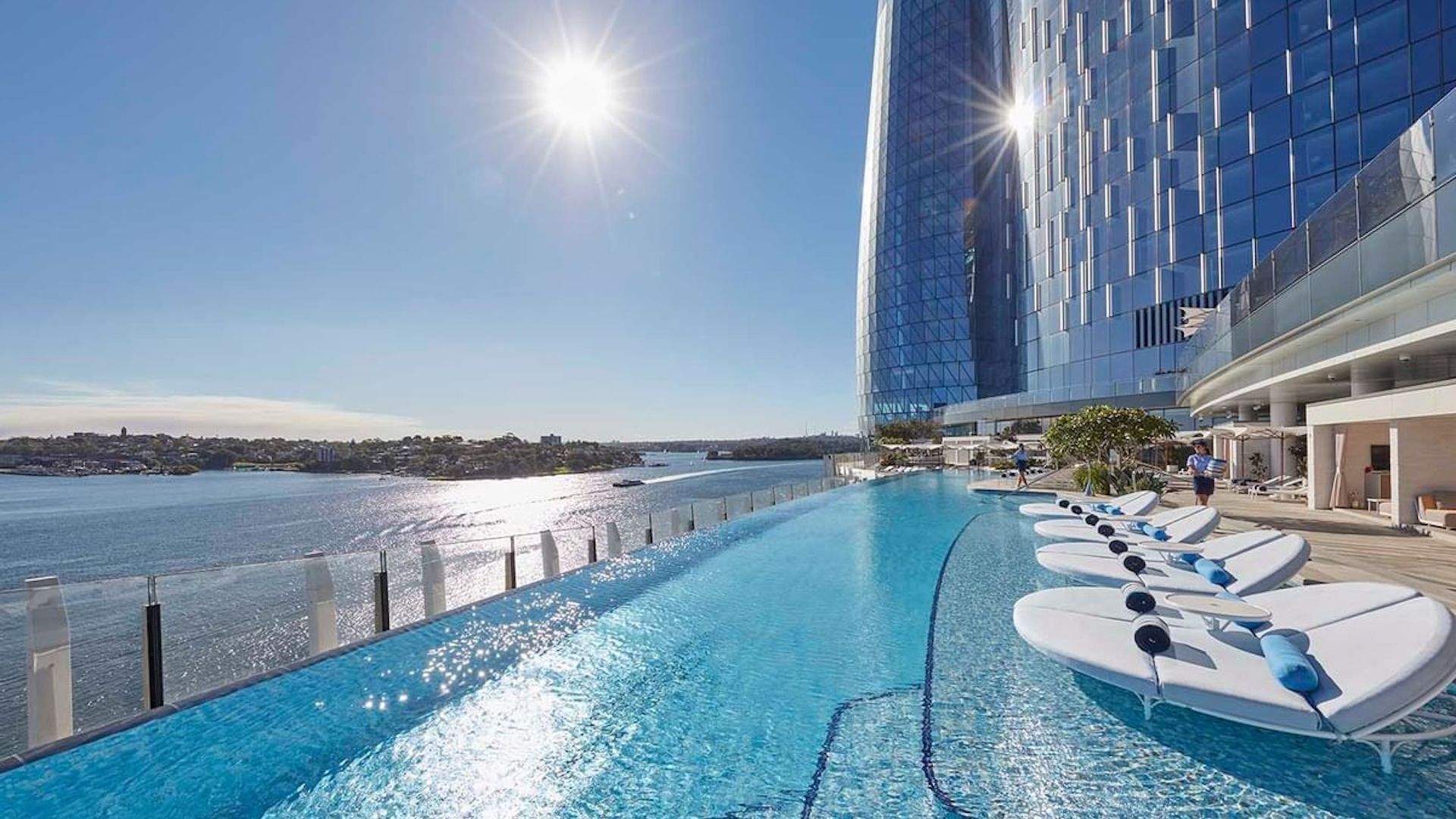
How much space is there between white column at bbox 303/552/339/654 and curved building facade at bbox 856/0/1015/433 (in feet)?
187

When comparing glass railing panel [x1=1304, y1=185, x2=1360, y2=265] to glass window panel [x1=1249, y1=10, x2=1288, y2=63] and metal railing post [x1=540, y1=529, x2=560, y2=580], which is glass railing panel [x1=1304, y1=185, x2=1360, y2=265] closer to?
metal railing post [x1=540, y1=529, x2=560, y2=580]

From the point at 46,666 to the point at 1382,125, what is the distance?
112 feet

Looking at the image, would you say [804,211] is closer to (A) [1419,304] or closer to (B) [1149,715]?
(A) [1419,304]

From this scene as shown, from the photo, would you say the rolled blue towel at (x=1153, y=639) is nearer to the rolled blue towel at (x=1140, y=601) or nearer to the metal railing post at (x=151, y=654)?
the rolled blue towel at (x=1140, y=601)

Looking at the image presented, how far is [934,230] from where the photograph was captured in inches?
2381

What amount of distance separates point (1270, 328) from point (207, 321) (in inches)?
1155

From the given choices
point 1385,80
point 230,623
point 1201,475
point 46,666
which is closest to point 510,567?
point 230,623

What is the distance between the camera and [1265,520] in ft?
34.5

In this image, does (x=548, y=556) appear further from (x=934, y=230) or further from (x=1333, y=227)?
Result: (x=934, y=230)

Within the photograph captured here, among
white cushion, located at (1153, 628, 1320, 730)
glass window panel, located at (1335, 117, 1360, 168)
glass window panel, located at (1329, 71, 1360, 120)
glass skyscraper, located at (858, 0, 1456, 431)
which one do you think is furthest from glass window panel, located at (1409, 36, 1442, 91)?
white cushion, located at (1153, 628, 1320, 730)

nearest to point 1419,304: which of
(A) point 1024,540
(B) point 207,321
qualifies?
(A) point 1024,540

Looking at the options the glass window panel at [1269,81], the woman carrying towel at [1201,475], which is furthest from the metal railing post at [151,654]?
the glass window panel at [1269,81]

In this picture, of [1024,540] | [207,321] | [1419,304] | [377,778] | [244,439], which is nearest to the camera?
[377,778]

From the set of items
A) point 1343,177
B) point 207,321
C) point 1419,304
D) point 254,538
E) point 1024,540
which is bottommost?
point 254,538
